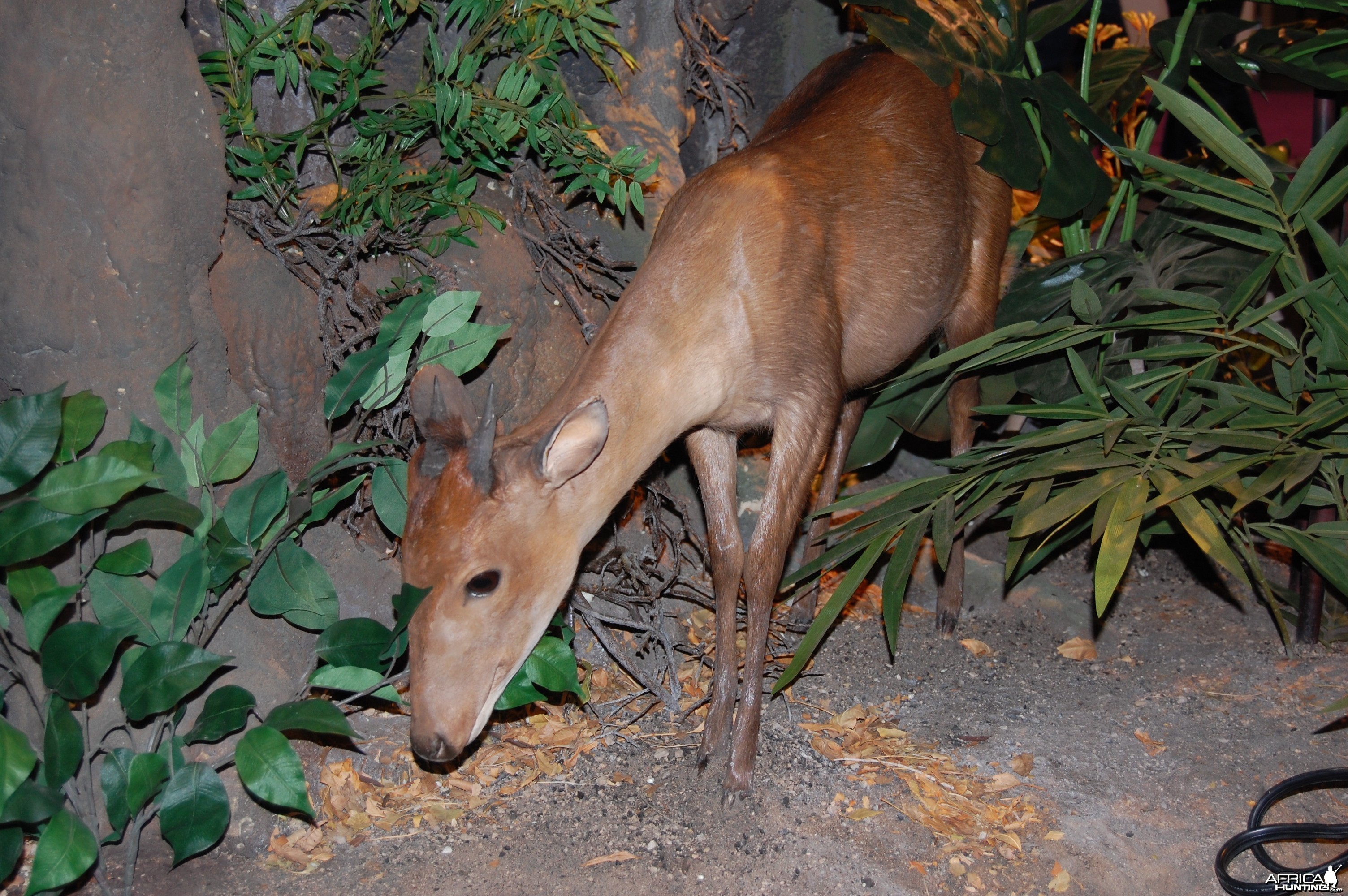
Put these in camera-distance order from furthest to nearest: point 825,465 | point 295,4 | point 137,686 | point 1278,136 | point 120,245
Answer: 1. point 1278,136
2. point 825,465
3. point 295,4
4. point 120,245
5. point 137,686

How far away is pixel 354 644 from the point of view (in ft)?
8.86

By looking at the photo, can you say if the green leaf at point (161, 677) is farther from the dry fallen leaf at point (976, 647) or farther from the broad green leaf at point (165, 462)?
the dry fallen leaf at point (976, 647)

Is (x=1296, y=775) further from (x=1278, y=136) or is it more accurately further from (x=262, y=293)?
(x=1278, y=136)

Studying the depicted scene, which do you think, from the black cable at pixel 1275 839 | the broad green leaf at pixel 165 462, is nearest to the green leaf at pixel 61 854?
the broad green leaf at pixel 165 462

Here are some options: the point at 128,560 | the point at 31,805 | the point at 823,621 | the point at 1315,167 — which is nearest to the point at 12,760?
the point at 31,805

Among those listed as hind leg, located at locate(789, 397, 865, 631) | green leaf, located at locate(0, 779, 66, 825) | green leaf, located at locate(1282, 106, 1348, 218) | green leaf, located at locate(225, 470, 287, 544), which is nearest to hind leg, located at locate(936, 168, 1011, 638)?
hind leg, located at locate(789, 397, 865, 631)

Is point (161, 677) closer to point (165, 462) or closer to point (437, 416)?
point (165, 462)

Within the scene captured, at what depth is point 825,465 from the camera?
447 centimetres

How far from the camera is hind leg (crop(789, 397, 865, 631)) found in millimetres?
4371

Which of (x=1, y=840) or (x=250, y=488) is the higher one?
(x=250, y=488)

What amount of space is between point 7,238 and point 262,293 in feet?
2.53

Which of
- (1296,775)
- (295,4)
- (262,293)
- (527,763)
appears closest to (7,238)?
(262,293)

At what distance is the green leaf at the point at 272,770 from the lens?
94.7 inches

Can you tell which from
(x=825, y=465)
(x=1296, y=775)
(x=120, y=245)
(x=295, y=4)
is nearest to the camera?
(x=120, y=245)
